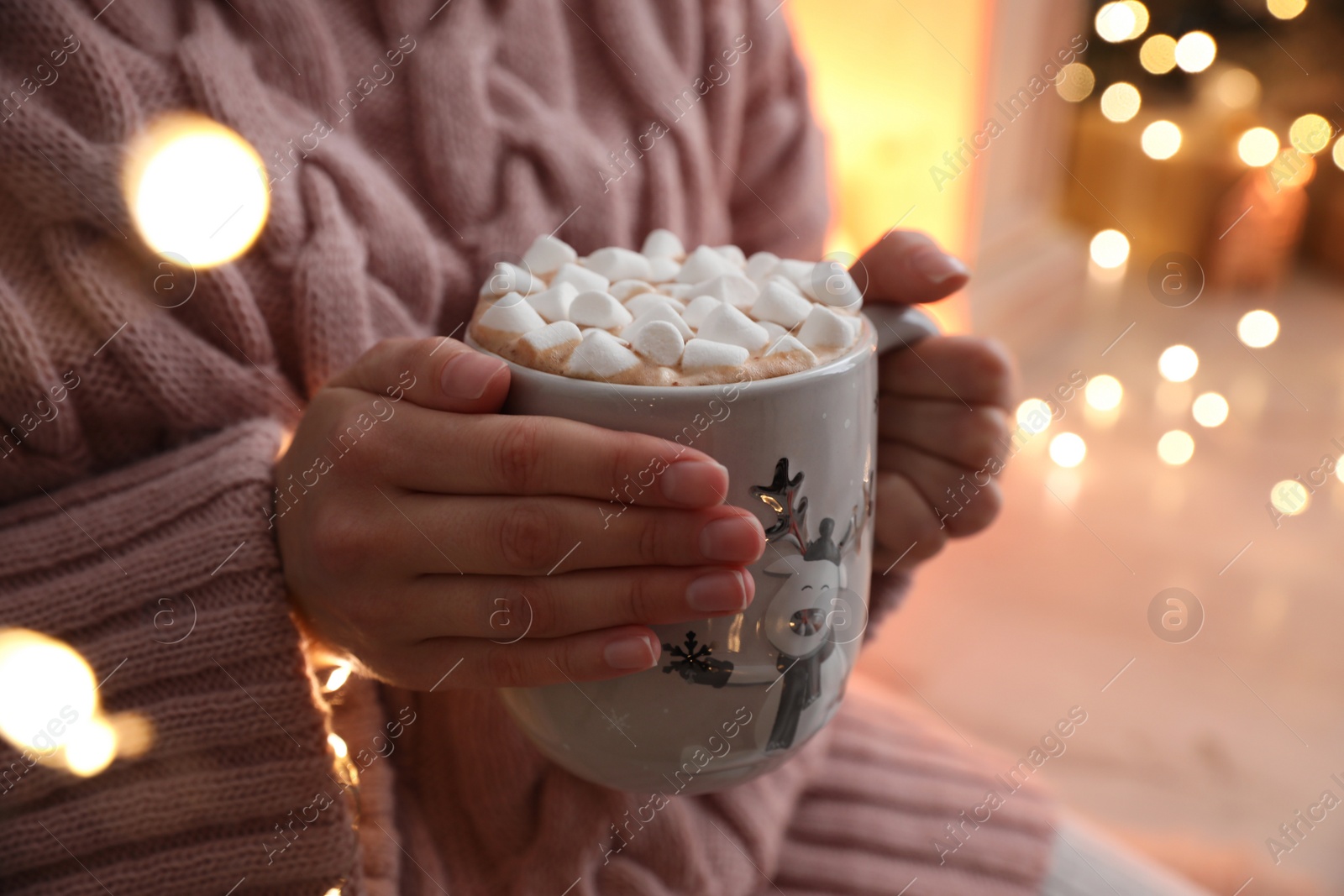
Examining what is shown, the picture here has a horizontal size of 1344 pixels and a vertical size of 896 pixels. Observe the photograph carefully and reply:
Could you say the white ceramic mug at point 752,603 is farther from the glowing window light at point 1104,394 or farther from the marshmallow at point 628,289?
the glowing window light at point 1104,394

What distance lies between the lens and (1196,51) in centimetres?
234

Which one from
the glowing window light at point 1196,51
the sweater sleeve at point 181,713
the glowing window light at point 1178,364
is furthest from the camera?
the glowing window light at point 1196,51

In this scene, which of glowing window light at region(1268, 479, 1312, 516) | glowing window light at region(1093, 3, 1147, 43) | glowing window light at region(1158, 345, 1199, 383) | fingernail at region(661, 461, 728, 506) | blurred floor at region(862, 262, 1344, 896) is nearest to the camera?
fingernail at region(661, 461, 728, 506)

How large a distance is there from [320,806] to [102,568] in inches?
5.8

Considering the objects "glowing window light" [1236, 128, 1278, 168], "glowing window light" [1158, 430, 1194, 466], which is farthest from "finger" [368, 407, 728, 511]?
"glowing window light" [1236, 128, 1278, 168]

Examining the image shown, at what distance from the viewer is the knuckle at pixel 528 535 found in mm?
336

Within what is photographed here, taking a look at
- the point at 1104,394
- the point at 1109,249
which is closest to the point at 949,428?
the point at 1104,394

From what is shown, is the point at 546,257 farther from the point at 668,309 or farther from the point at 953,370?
the point at 953,370

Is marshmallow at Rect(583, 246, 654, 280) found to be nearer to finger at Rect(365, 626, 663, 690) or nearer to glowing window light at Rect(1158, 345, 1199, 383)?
finger at Rect(365, 626, 663, 690)

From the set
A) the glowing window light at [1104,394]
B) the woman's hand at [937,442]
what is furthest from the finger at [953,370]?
the glowing window light at [1104,394]

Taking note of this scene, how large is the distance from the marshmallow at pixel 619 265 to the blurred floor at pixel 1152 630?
0.80 metres

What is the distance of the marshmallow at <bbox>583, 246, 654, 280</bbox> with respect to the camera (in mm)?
397

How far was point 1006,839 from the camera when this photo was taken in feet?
2.04

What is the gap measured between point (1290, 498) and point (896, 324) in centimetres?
144
